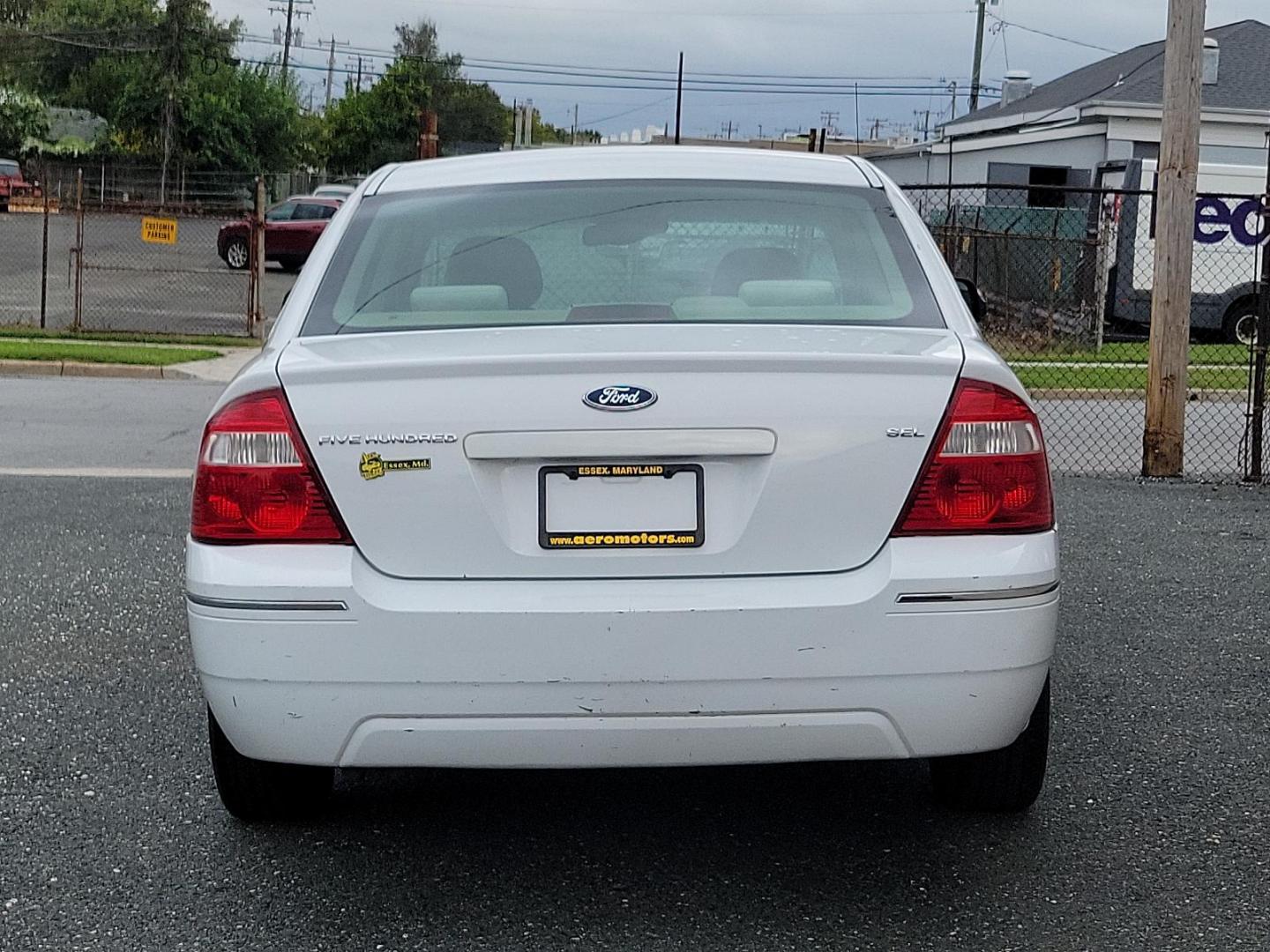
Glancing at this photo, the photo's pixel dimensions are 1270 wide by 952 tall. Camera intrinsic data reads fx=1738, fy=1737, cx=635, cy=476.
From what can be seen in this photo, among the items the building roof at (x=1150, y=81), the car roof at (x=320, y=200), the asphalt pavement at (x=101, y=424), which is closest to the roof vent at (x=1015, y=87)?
the building roof at (x=1150, y=81)

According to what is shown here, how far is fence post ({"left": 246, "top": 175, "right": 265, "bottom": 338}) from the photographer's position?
1977cm

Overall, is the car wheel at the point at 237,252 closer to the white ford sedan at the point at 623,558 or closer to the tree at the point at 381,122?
the white ford sedan at the point at 623,558

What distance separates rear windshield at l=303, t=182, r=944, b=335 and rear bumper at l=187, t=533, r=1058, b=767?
792 mm

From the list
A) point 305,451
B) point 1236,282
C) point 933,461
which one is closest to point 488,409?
point 305,451

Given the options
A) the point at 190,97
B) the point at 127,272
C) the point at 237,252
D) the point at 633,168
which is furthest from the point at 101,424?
the point at 190,97

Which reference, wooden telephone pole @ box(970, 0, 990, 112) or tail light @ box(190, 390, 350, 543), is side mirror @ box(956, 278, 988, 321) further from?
wooden telephone pole @ box(970, 0, 990, 112)

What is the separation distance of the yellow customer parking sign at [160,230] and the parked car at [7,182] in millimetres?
32779

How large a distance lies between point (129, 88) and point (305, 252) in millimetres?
36405

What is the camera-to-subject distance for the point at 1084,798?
14.5ft

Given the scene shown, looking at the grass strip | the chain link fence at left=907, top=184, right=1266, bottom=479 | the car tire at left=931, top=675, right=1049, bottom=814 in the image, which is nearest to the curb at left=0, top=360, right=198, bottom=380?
the grass strip

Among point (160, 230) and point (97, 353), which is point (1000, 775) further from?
point (160, 230)

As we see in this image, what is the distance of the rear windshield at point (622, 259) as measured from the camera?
4086 mm

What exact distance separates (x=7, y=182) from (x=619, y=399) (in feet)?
171

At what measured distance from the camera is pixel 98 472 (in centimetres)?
982
